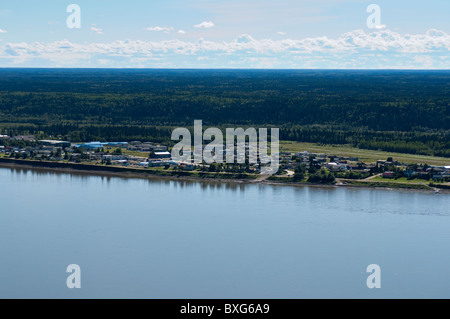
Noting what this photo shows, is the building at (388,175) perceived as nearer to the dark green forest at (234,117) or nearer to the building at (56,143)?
the dark green forest at (234,117)

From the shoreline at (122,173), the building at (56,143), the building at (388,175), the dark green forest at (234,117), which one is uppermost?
the dark green forest at (234,117)

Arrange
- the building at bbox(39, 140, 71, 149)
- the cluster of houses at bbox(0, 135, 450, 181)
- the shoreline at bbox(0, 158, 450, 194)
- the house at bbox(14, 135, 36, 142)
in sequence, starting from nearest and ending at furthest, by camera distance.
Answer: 1. the shoreline at bbox(0, 158, 450, 194)
2. the cluster of houses at bbox(0, 135, 450, 181)
3. the building at bbox(39, 140, 71, 149)
4. the house at bbox(14, 135, 36, 142)

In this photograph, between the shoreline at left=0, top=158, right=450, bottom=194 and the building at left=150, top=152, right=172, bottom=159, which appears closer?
the shoreline at left=0, top=158, right=450, bottom=194

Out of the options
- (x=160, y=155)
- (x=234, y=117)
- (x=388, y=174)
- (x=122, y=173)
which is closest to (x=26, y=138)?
(x=160, y=155)

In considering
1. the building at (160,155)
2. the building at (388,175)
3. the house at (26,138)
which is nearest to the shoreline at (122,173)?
the building at (388,175)

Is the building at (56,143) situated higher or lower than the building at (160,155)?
higher

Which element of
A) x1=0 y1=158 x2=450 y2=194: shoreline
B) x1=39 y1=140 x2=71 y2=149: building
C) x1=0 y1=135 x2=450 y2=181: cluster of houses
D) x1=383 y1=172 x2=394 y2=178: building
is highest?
x1=39 y1=140 x2=71 y2=149: building

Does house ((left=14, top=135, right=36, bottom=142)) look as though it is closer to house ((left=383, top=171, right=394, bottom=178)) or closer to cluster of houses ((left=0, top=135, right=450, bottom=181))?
cluster of houses ((left=0, top=135, right=450, bottom=181))

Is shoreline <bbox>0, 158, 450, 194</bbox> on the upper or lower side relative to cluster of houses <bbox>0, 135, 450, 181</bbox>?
lower

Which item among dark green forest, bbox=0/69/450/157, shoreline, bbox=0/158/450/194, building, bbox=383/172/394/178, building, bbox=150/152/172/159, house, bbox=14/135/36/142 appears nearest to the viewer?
shoreline, bbox=0/158/450/194

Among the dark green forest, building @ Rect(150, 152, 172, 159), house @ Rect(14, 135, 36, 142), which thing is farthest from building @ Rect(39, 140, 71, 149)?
building @ Rect(150, 152, 172, 159)
